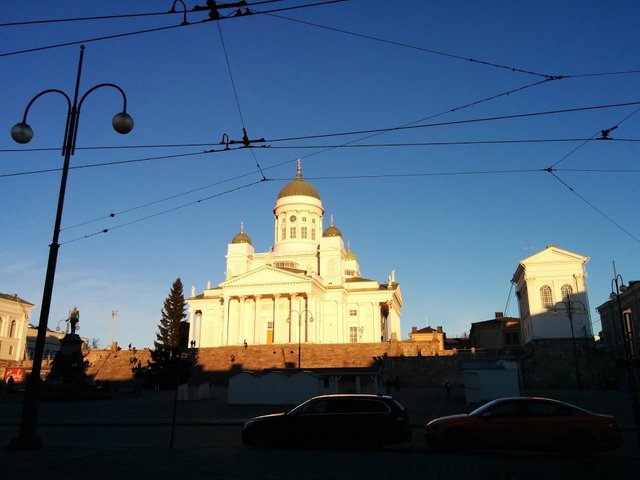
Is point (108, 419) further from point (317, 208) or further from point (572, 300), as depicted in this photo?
point (317, 208)

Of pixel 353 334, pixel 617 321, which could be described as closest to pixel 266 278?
pixel 353 334

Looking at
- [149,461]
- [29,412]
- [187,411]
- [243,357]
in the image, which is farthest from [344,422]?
[243,357]

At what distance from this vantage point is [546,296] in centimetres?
5422

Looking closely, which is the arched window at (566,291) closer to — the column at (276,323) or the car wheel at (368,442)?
the column at (276,323)

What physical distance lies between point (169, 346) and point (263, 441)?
142 ft

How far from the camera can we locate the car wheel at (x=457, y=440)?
13.1 metres

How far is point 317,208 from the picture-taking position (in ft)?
270

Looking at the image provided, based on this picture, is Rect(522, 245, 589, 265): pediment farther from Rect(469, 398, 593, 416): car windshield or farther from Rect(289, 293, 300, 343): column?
Rect(469, 398, 593, 416): car windshield

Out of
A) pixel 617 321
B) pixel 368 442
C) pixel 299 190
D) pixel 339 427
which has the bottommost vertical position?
pixel 368 442

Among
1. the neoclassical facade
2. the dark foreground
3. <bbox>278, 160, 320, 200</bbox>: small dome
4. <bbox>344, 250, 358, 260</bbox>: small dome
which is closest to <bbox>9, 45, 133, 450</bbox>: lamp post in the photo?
the dark foreground

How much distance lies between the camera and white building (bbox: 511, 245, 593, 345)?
52.5 m

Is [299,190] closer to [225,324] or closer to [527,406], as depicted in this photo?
[225,324]

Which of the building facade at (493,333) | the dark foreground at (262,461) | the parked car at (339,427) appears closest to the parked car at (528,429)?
the dark foreground at (262,461)

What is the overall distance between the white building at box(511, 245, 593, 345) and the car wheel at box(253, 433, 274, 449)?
4476 cm
